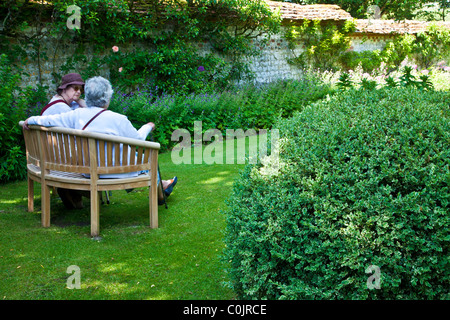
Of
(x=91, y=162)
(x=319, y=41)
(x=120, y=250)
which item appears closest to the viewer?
(x=120, y=250)

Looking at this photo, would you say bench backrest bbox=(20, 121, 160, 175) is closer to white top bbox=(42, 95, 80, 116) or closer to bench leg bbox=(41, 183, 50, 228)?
bench leg bbox=(41, 183, 50, 228)

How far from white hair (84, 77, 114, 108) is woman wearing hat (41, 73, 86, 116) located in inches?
30.8

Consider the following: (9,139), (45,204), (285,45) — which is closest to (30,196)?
(45,204)

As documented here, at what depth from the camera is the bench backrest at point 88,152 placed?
12.7 feet

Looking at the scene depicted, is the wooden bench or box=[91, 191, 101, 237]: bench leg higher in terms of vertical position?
the wooden bench

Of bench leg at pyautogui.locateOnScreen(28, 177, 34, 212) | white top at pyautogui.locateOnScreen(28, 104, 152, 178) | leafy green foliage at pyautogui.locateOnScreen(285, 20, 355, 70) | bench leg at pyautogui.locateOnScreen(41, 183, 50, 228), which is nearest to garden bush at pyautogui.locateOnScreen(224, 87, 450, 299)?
white top at pyautogui.locateOnScreen(28, 104, 152, 178)

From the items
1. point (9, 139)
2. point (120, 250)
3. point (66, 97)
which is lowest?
point (120, 250)

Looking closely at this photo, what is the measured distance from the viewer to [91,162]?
3.92 m

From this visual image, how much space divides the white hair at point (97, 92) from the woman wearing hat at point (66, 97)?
2.56 feet

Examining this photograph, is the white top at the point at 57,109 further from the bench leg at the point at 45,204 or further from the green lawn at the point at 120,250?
the green lawn at the point at 120,250

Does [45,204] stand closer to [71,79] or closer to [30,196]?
[30,196]

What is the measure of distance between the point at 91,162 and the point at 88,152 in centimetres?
10

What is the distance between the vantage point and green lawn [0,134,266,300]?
3.05 meters

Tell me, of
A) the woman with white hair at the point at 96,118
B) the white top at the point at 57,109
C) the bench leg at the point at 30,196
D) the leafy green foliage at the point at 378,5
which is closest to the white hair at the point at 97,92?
the woman with white hair at the point at 96,118
